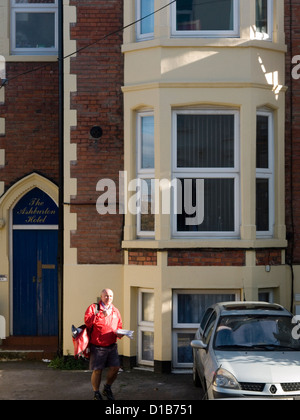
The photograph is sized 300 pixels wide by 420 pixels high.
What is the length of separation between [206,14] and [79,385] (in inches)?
257

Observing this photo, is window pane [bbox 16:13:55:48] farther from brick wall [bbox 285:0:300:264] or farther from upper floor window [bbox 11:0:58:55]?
brick wall [bbox 285:0:300:264]

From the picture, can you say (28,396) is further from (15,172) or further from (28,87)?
(28,87)

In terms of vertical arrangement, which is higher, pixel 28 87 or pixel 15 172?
pixel 28 87

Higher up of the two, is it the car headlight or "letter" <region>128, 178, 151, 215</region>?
"letter" <region>128, 178, 151, 215</region>

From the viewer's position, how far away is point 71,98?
1294cm

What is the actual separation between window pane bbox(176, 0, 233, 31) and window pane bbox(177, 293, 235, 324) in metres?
4.57

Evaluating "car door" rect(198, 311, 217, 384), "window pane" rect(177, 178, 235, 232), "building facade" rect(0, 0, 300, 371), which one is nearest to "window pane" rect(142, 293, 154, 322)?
"building facade" rect(0, 0, 300, 371)

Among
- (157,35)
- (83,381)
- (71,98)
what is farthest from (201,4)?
(83,381)

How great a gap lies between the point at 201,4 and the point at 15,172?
4.82 metres

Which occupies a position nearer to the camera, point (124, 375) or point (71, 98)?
point (124, 375)

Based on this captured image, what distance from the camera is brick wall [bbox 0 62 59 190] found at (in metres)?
14.2

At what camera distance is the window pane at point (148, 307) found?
12574mm

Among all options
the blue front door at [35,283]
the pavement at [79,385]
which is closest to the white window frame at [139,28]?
the blue front door at [35,283]

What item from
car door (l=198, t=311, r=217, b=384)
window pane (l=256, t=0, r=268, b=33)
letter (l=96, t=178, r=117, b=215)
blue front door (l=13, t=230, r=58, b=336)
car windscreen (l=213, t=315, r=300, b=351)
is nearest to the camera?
car door (l=198, t=311, r=217, b=384)
